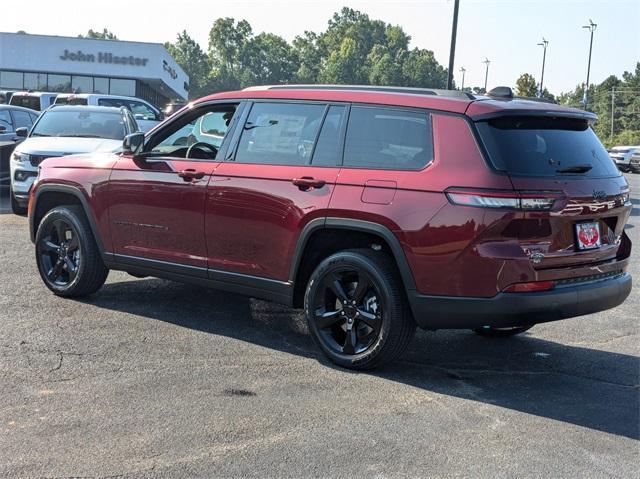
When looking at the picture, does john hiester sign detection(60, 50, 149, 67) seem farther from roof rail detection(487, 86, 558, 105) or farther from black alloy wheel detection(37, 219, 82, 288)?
roof rail detection(487, 86, 558, 105)

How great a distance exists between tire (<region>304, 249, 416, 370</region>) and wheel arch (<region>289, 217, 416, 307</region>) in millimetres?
101

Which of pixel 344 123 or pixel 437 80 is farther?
pixel 437 80

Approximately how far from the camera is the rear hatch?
4391 mm

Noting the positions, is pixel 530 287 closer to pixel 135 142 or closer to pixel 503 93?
pixel 503 93

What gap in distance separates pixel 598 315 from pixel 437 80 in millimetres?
162958

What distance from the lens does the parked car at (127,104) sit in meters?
18.0

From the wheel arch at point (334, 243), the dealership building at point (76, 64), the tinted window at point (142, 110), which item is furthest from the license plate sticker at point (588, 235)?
the dealership building at point (76, 64)

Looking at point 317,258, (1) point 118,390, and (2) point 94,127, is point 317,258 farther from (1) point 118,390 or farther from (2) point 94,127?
(2) point 94,127

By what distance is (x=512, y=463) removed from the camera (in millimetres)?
3615

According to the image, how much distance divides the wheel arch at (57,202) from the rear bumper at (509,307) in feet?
10.1

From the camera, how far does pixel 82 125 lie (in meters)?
11.8

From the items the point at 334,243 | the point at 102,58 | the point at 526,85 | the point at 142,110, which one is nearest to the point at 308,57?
the point at 526,85

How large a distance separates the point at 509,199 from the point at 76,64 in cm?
4789

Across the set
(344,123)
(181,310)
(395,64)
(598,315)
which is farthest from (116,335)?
(395,64)
